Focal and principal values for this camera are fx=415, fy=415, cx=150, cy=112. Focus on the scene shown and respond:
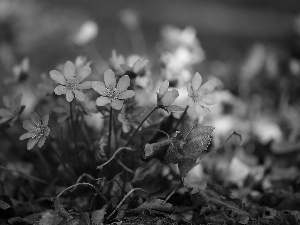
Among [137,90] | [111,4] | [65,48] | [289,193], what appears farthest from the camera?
[111,4]

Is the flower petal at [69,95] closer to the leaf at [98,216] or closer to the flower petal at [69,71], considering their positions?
the flower petal at [69,71]

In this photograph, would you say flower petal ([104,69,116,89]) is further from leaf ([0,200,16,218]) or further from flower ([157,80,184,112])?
leaf ([0,200,16,218])

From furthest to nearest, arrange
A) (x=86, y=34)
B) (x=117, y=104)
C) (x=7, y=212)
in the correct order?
1. (x=86, y=34)
2. (x=7, y=212)
3. (x=117, y=104)

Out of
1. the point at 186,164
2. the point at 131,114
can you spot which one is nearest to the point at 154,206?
the point at 186,164

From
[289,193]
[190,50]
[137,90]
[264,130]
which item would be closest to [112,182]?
[137,90]

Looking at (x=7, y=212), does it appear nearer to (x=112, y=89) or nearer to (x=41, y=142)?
(x=41, y=142)

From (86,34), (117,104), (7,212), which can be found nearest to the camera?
(117,104)

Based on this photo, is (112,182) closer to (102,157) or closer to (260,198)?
(102,157)

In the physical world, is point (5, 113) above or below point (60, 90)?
below
